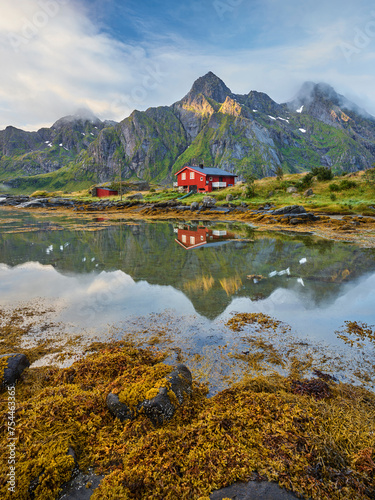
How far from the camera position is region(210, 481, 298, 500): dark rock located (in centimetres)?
298

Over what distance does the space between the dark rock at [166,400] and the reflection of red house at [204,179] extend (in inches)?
3040

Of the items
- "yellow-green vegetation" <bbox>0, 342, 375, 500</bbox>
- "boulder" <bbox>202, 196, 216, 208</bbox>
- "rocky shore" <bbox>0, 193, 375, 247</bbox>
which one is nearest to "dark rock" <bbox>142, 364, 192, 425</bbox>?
"yellow-green vegetation" <bbox>0, 342, 375, 500</bbox>

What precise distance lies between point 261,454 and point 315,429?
1150mm

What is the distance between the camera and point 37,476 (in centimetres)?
314

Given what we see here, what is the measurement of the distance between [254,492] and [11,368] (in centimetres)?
557

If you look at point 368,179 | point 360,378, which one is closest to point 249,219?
point 368,179

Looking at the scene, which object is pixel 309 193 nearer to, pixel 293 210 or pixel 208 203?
pixel 293 210

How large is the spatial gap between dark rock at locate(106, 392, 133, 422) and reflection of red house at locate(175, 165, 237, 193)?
7784 centimetres

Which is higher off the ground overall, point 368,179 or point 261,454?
point 368,179

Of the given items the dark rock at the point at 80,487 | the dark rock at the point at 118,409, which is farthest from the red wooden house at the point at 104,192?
the dark rock at the point at 80,487

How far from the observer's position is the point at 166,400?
14.8 ft

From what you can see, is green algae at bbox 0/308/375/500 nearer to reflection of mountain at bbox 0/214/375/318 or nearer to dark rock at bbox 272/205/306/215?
reflection of mountain at bbox 0/214/375/318

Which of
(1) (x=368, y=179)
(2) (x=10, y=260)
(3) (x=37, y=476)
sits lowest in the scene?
(2) (x=10, y=260)

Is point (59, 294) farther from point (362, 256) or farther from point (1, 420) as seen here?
point (362, 256)
